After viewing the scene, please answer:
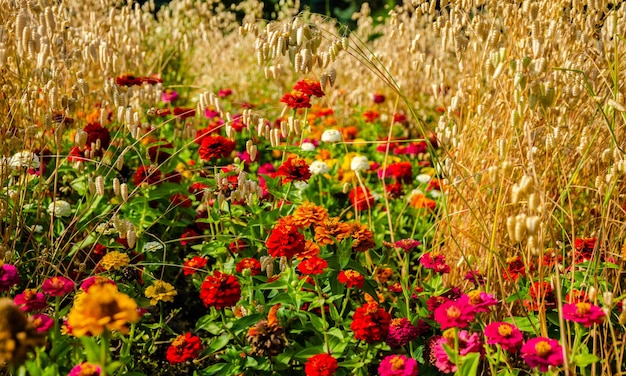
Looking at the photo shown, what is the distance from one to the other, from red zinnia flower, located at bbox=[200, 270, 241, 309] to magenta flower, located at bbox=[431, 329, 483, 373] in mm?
520

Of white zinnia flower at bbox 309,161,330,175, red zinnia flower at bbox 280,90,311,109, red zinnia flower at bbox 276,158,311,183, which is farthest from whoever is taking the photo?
white zinnia flower at bbox 309,161,330,175

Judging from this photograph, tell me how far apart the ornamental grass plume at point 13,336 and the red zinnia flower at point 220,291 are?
2.28 feet

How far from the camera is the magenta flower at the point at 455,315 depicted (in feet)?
4.48

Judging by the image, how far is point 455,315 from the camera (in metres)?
1.38

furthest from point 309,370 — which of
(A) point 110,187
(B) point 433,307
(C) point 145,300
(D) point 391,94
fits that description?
(D) point 391,94

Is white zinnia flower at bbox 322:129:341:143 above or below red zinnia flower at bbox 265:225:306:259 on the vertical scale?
below

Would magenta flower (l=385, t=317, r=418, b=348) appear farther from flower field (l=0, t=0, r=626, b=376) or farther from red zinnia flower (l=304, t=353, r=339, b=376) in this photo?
red zinnia flower (l=304, t=353, r=339, b=376)

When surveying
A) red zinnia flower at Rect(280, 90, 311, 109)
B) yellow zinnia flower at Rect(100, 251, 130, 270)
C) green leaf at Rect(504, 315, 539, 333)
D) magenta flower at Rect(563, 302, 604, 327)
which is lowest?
green leaf at Rect(504, 315, 539, 333)

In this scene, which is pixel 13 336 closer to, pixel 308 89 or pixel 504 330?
pixel 504 330

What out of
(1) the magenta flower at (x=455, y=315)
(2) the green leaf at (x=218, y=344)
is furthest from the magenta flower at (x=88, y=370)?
(1) the magenta flower at (x=455, y=315)

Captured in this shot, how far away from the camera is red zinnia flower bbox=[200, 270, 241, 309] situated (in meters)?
1.66

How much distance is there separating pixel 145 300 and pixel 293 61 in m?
0.77

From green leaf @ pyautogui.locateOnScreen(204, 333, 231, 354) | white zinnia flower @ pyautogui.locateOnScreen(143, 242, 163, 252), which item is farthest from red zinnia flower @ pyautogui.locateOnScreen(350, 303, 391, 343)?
white zinnia flower @ pyautogui.locateOnScreen(143, 242, 163, 252)

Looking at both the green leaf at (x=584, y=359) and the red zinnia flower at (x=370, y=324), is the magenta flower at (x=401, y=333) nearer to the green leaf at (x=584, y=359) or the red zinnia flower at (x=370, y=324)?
the red zinnia flower at (x=370, y=324)
